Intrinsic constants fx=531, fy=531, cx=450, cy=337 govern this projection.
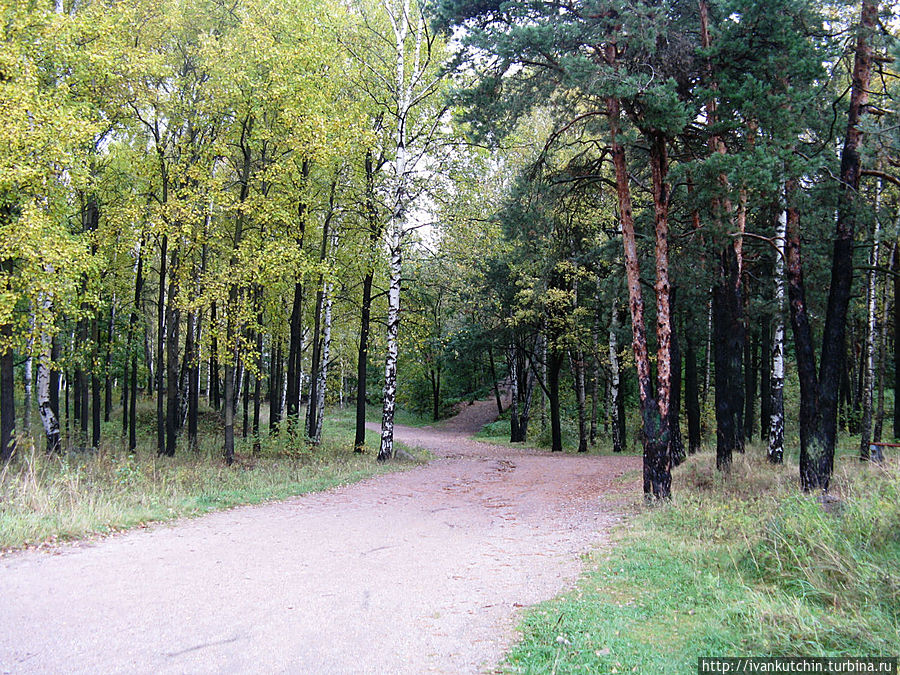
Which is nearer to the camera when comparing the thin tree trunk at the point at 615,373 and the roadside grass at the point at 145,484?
the roadside grass at the point at 145,484

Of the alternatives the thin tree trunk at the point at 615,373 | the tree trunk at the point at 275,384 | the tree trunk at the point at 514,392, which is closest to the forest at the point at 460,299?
the thin tree trunk at the point at 615,373

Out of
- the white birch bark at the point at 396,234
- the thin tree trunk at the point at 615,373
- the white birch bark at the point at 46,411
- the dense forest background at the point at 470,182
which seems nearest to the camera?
the dense forest background at the point at 470,182

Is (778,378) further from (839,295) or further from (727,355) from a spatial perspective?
(839,295)

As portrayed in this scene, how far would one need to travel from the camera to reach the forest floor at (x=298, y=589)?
3828 mm

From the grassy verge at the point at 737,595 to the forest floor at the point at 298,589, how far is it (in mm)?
490

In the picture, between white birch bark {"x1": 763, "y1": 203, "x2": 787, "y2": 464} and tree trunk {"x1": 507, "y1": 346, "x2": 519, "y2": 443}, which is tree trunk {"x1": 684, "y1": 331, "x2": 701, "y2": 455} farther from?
tree trunk {"x1": 507, "y1": 346, "x2": 519, "y2": 443}

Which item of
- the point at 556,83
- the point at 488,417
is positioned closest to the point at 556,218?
the point at 556,83

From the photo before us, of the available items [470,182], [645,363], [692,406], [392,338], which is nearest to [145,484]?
[392,338]

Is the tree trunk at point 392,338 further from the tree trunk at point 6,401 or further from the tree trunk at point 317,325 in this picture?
the tree trunk at point 6,401

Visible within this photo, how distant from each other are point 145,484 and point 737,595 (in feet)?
31.8

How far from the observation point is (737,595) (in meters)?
4.73

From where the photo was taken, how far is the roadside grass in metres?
7.05

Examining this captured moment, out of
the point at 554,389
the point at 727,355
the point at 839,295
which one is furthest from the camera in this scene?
the point at 554,389

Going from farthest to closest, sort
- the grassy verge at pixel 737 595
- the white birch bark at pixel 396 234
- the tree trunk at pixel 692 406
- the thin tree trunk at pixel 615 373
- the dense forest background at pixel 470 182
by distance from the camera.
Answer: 1. the thin tree trunk at pixel 615 373
2. the tree trunk at pixel 692 406
3. the white birch bark at pixel 396 234
4. the dense forest background at pixel 470 182
5. the grassy verge at pixel 737 595
